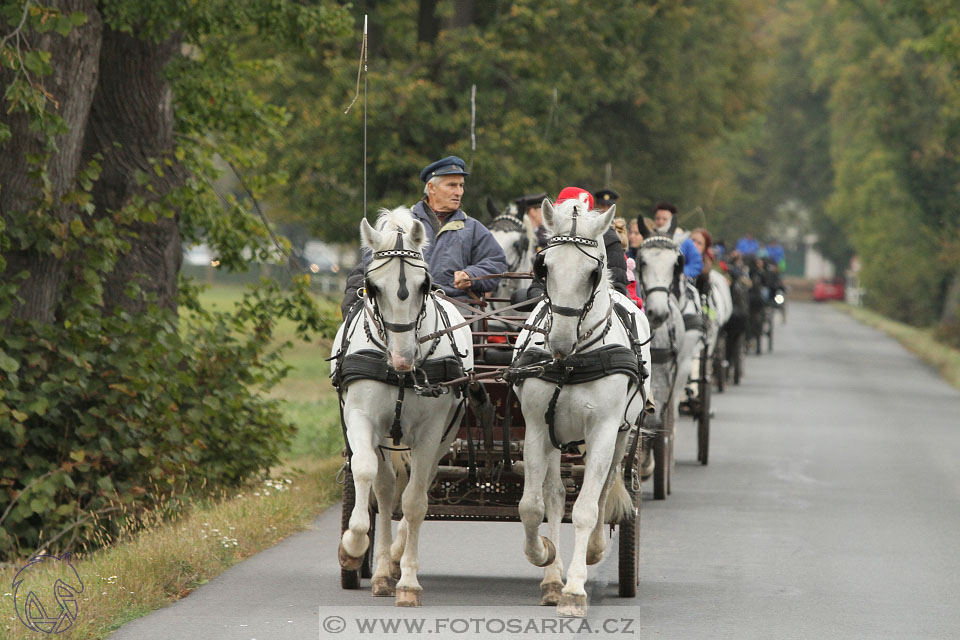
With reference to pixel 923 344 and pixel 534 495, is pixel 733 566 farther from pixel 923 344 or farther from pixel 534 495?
pixel 923 344

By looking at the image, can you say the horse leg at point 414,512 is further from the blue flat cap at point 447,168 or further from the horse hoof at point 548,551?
the blue flat cap at point 447,168

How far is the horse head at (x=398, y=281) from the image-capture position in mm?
7914

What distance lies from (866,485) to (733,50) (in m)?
26.5

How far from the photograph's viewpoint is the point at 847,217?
69.8 m

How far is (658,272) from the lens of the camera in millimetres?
13594

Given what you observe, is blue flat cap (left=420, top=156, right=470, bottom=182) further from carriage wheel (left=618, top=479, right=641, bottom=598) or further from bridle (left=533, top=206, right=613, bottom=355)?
carriage wheel (left=618, top=479, right=641, bottom=598)

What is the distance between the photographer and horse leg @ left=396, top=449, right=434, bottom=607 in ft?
27.5

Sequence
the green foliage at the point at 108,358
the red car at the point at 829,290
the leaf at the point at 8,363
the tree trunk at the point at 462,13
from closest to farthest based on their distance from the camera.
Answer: the leaf at the point at 8,363 < the green foliage at the point at 108,358 < the tree trunk at the point at 462,13 < the red car at the point at 829,290

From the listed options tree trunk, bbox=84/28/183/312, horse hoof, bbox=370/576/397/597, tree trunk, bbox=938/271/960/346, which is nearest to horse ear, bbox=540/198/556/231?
horse hoof, bbox=370/576/397/597

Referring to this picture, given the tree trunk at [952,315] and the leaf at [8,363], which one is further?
the tree trunk at [952,315]

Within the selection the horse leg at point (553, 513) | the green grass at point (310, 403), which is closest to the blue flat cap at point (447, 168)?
the horse leg at point (553, 513)

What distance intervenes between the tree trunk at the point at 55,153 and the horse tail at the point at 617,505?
5594mm

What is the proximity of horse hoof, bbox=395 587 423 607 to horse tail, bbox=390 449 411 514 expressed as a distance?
648 millimetres

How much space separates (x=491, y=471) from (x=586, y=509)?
3.37 feet
